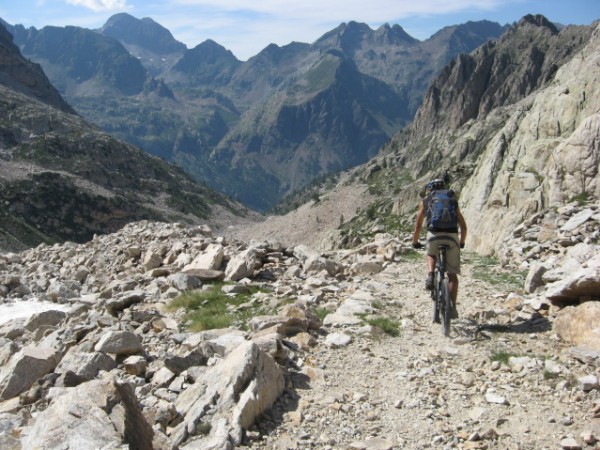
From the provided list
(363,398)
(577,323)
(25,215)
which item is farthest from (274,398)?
(25,215)

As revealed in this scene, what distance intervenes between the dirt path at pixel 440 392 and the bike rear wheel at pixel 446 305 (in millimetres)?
301

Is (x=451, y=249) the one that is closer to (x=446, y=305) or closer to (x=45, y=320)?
(x=446, y=305)

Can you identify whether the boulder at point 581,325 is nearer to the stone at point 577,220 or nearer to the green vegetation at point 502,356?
the green vegetation at point 502,356

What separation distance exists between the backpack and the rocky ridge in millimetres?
2159

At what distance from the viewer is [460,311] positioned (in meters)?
12.7

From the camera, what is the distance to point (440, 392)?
8.19 metres

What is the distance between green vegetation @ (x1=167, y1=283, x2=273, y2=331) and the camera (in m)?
12.1

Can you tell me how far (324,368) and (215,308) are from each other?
5019 mm

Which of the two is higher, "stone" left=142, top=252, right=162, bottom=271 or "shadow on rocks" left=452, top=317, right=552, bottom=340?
"shadow on rocks" left=452, top=317, right=552, bottom=340

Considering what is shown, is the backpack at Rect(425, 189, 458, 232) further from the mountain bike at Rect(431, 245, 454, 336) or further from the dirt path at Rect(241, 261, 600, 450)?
the dirt path at Rect(241, 261, 600, 450)

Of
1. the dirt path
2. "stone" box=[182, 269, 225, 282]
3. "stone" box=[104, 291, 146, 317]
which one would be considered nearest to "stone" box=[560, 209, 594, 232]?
the dirt path

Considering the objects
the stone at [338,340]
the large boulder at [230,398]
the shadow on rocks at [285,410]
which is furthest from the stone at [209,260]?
the large boulder at [230,398]

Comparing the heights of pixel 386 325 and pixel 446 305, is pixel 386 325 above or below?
below

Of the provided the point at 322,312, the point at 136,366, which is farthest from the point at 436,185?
the point at 136,366
